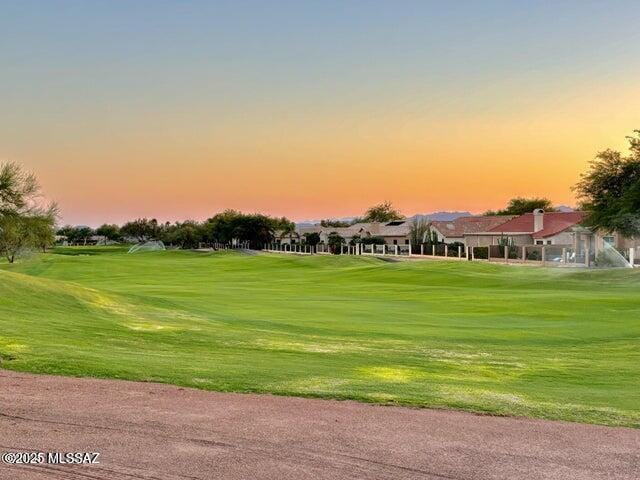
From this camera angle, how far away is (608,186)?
208ft

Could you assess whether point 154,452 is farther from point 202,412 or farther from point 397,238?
point 397,238

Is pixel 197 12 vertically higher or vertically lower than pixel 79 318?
higher

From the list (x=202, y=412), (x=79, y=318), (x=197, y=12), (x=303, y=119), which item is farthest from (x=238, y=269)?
(x=202, y=412)

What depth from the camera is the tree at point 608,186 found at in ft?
197

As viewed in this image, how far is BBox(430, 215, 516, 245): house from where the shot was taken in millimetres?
115750

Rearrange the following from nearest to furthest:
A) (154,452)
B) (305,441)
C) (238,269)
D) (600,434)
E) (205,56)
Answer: (154,452) → (305,441) → (600,434) → (205,56) → (238,269)

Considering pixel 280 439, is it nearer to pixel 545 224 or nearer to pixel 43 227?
pixel 43 227

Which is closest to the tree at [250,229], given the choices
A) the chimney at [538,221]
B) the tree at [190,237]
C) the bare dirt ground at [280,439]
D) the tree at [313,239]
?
the tree at [313,239]

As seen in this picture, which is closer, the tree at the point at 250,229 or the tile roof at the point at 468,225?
the tile roof at the point at 468,225

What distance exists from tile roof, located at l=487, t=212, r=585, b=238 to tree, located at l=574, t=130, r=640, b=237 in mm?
29116

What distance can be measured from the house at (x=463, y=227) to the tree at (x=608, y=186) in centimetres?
4801

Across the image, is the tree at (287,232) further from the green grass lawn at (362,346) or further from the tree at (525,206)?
the green grass lawn at (362,346)

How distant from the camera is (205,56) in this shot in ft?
122

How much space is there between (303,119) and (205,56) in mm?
11263
